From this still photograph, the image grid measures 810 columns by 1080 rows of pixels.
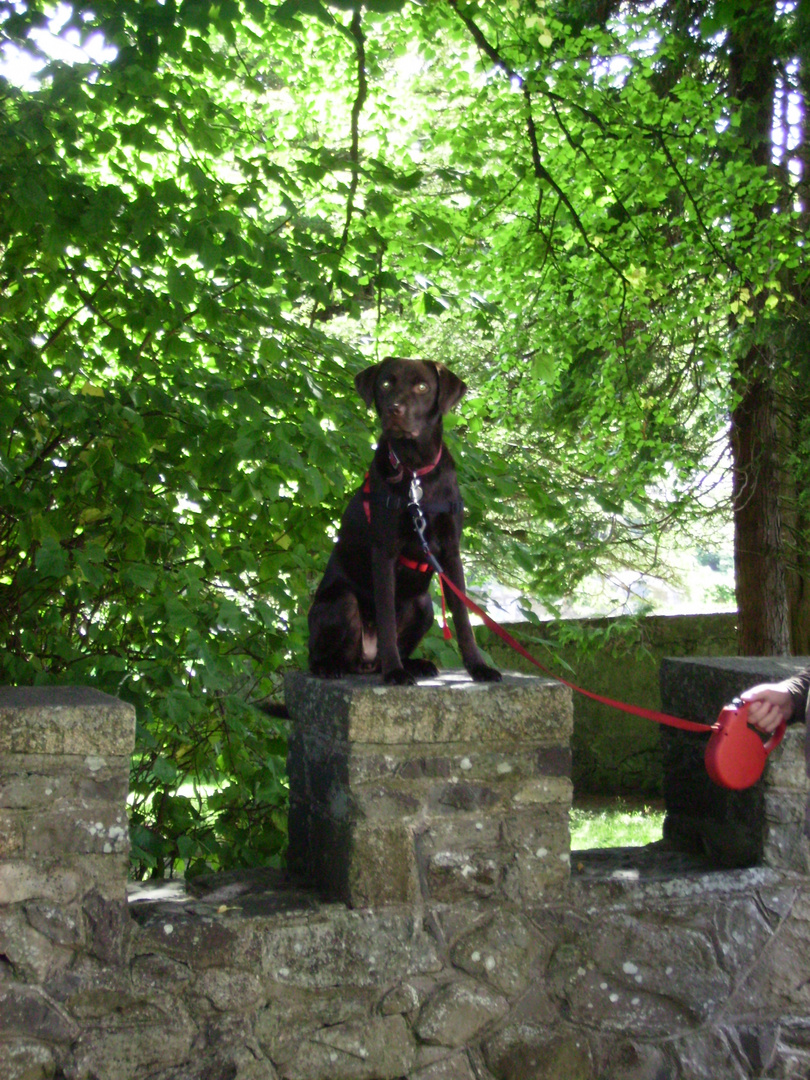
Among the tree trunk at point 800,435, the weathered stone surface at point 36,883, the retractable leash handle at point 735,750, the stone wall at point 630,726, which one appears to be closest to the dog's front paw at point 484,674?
the retractable leash handle at point 735,750

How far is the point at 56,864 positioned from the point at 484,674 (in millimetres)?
1301

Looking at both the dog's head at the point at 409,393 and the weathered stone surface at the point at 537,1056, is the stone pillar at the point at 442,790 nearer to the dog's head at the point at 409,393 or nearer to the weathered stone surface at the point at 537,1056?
the weathered stone surface at the point at 537,1056

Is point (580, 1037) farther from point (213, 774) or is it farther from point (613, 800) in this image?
point (613, 800)

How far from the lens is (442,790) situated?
2.73 metres

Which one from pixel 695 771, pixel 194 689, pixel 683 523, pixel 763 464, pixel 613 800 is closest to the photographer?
pixel 695 771

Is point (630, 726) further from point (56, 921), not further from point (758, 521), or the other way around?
point (56, 921)

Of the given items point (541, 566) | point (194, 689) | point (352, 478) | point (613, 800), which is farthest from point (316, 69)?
point (613, 800)

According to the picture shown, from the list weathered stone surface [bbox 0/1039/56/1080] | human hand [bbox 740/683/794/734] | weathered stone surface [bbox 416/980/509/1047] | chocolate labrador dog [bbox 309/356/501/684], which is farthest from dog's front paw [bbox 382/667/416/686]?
weathered stone surface [bbox 0/1039/56/1080]

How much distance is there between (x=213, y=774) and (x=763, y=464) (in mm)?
5099

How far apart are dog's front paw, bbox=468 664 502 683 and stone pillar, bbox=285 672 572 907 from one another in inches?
3.2

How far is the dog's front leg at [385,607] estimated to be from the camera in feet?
9.42

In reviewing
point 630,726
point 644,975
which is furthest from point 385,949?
point 630,726

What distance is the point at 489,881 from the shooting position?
2.75 m

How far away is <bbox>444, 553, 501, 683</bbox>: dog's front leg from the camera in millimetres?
2971
